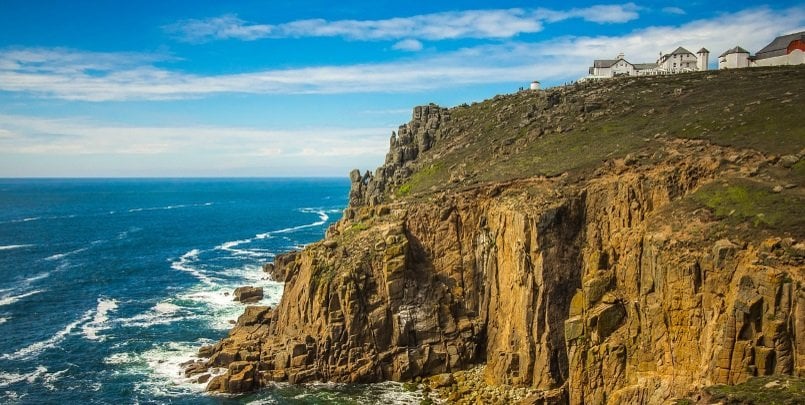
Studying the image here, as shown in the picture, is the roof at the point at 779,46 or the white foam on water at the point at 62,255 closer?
the roof at the point at 779,46

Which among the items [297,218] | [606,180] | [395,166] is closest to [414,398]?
[606,180]

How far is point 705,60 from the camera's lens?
95.9 m

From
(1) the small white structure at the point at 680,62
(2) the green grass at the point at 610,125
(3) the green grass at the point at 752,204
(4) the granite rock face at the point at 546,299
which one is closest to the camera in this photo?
(4) the granite rock face at the point at 546,299

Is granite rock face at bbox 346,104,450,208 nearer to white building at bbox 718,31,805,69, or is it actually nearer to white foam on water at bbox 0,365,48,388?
white foam on water at bbox 0,365,48,388

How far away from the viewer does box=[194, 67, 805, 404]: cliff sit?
38406mm

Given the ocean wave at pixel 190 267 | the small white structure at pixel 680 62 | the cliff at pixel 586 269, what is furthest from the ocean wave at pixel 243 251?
the small white structure at pixel 680 62

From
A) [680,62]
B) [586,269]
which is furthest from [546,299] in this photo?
[680,62]

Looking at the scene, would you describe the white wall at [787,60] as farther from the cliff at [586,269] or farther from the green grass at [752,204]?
the green grass at [752,204]

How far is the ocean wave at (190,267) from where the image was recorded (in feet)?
306

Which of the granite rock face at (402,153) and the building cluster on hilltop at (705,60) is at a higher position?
the building cluster on hilltop at (705,60)

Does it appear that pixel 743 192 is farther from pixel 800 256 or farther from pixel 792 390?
pixel 792 390

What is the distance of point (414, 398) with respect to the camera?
4931 cm

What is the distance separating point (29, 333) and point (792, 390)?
2746 inches

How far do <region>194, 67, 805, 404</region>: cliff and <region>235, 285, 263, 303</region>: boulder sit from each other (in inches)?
565
